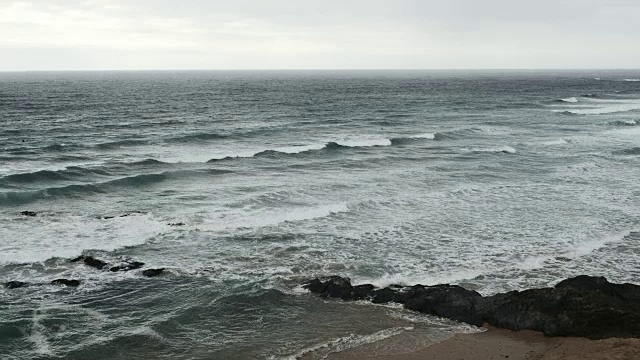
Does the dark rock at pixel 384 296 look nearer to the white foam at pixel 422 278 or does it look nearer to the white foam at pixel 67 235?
the white foam at pixel 422 278

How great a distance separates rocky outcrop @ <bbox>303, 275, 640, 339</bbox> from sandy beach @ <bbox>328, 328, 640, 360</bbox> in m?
0.39

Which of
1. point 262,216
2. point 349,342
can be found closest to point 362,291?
point 349,342

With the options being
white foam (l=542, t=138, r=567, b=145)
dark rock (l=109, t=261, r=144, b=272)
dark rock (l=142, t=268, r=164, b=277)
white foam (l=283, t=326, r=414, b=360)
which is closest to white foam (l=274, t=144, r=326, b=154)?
white foam (l=542, t=138, r=567, b=145)

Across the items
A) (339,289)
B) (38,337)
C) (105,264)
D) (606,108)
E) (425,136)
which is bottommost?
(38,337)

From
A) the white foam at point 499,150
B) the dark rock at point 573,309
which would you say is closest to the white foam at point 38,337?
the dark rock at point 573,309

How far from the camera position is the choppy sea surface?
562 inches

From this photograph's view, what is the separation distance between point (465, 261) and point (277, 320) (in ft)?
23.6

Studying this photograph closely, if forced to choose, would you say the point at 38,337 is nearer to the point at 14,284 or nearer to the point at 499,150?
the point at 14,284

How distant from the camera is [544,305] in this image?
13.9m

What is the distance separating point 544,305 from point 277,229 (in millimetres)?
11182

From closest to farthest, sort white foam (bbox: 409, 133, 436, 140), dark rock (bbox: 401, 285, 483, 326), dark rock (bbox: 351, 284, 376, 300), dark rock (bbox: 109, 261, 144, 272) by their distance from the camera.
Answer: dark rock (bbox: 401, 285, 483, 326) → dark rock (bbox: 351, 284, 376, 300) → dark rock (bbox: 109, 261, 144, 272) → white foam (bbox: 409, 133, 436, 140)

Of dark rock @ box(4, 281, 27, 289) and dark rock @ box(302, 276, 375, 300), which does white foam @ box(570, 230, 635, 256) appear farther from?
dark rock @ box(4, 281, 27, 289)

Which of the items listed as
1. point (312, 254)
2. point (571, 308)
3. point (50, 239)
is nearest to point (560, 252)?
point (571, 308)

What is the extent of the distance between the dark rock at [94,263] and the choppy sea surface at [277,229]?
23cm
